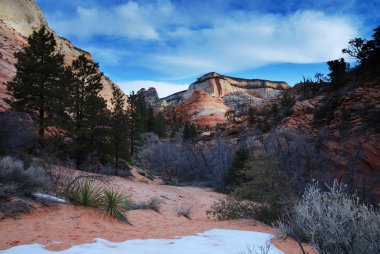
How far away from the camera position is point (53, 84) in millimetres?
21625

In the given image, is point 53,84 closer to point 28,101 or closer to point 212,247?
point 28,101

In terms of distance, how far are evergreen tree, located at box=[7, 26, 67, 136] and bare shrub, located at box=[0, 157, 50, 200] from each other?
1215 cm

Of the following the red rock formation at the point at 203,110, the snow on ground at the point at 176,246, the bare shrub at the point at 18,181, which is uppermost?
the red rock formation at the point at 203,110

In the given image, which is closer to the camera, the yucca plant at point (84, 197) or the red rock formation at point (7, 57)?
the yucca plant at point (84, 197)

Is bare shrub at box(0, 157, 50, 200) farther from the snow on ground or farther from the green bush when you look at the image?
the green bush

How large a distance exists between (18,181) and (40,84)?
14214 mm

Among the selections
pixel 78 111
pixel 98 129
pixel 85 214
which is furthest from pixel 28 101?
pixel 85 214

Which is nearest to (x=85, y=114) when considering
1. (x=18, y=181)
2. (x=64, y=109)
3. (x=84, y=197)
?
(x=64, y=109)

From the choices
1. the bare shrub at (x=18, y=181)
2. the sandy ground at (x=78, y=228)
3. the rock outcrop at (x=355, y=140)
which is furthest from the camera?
the rock outcrop at (x=355, y=140)

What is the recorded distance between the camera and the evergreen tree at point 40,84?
20703 millimetres

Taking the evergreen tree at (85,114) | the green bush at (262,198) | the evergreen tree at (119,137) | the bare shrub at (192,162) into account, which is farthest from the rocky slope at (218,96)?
the green bush at (262,198)

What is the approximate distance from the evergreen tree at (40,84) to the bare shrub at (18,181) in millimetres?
12151

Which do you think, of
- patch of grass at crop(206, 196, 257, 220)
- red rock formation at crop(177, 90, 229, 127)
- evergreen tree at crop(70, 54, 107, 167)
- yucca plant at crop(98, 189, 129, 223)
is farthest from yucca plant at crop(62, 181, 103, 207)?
red rock formation at crop(177, 90, 229, 127)

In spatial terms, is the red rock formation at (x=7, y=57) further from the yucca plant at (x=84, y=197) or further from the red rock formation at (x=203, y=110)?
the red rock formation at (x=203, y=110)
